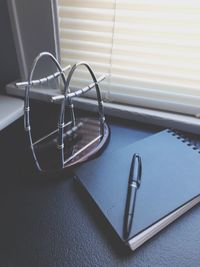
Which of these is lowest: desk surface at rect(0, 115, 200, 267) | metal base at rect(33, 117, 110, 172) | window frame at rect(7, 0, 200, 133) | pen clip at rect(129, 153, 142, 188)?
desk surface at rect(0, 115, 200, 267)

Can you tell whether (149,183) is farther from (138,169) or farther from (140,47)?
(140,47)

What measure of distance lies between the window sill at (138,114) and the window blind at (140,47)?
0.03 m

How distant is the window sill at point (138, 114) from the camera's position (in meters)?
0.75

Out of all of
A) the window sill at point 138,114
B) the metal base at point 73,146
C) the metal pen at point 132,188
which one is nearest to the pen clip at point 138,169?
the metal pen at point 132,188

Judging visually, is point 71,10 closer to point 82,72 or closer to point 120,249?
point 82,72

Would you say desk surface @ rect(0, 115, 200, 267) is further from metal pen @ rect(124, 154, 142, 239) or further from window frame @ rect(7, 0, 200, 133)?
window frame @ rect(7, 0, 200, 133)

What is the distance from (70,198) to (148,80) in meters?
0.45

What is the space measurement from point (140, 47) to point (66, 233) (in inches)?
22.0

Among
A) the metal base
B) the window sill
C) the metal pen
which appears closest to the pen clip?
the metal pen

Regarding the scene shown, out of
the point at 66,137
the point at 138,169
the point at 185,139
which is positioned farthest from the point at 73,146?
the point at 185,139

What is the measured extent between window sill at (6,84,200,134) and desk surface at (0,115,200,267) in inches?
11.7

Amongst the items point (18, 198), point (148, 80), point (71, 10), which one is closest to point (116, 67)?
point (148, 80)

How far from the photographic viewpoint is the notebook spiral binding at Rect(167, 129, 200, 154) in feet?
2.14

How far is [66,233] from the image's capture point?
18.9 inches
